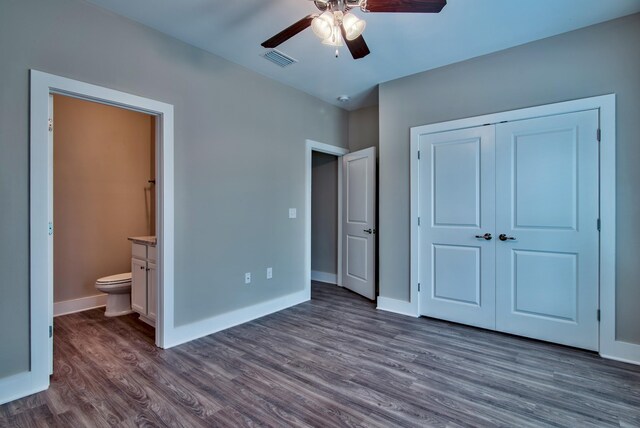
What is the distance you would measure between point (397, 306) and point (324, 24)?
299 centimetres

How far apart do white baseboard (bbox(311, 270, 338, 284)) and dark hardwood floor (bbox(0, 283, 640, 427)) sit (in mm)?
1875

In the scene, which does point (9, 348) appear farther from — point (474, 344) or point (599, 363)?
point (599, 363)

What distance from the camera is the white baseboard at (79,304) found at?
3492 mm

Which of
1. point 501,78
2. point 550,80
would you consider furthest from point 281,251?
point 550,80

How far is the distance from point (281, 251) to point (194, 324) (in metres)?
1.28

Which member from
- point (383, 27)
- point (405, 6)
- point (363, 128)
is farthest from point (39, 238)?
point (363, 128)

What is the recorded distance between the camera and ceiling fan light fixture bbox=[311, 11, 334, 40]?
1836 mm

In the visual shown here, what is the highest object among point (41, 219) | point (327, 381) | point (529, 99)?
point (529, 99)

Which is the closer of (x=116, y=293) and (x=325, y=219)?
(x=116, y=293)

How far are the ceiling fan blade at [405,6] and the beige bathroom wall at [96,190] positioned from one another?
142 inches

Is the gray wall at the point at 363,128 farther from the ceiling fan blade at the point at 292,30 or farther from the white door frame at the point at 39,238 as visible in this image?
the white door frame at the point at 39,238

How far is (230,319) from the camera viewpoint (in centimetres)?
321

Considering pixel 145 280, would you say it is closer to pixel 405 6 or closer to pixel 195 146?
pixel 195 146

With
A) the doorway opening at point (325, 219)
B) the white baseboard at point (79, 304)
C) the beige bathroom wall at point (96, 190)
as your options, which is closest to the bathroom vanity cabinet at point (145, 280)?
the white baseboard at point (79, 304)
